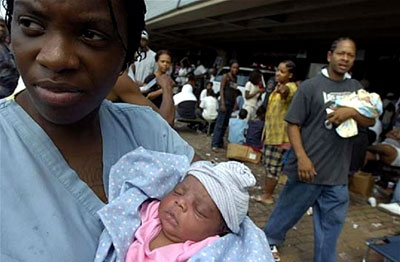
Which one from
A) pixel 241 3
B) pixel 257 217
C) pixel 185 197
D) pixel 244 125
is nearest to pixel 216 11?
pixel 241 3

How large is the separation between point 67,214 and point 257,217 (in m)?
3.62

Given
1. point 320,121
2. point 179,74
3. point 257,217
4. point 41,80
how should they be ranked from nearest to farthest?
point 41,80, point 320,121, point 257,217, point 179,74

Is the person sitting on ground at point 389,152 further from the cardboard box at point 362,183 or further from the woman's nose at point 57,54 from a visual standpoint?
the woman's nose at point 57,54

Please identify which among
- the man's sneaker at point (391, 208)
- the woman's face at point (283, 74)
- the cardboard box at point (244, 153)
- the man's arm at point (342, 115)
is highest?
the woman's face at point (283, 74)

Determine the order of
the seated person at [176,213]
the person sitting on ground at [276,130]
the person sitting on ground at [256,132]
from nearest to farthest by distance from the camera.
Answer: the seated person at [176,213]
the person sitting on ground at [276,130]
the person sitting on ground at [256,132]

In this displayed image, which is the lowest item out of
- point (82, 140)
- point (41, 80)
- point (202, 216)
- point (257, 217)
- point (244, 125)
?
point (257, 217)

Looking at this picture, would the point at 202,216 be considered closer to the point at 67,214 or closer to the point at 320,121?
the point at 67,214

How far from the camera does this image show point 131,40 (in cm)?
96

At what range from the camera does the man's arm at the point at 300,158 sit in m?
2.85

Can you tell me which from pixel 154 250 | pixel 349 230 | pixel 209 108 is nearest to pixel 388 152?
pixel 349 230

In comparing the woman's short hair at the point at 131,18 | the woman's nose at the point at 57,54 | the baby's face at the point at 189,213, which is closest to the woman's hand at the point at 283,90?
the baby's face at the point at 189,213

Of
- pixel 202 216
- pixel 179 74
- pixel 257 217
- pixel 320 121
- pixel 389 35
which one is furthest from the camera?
pixel 179 74

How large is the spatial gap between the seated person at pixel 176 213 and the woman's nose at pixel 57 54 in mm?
342

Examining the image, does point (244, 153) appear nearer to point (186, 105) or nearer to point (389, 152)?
point (389, 152)
